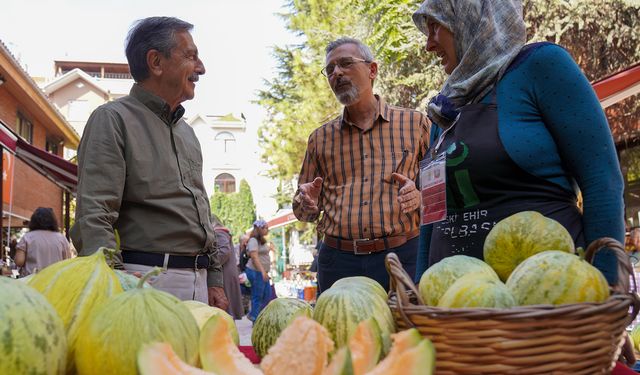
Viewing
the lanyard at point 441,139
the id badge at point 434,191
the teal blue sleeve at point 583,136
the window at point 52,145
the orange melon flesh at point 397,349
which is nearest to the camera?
the orange melon flesh at point 397,349

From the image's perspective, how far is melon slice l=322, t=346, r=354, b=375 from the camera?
808mm

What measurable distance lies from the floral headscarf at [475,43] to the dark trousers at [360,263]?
50.6 inches

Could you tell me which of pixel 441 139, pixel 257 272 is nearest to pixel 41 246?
pixel 257 272

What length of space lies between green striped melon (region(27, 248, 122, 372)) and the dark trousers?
228 centimetres

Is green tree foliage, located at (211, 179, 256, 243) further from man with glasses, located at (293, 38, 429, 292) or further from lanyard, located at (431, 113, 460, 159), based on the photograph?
lanyard, located at (431, 113, 460, 159)

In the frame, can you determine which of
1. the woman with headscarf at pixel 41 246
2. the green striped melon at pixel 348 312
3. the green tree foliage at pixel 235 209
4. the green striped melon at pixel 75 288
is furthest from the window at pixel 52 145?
the green tree foliage at pixel 235 209

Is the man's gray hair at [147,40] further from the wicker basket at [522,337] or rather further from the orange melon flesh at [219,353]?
the wicker basket at [522,337]

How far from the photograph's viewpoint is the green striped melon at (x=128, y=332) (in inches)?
34.5

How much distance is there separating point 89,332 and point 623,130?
35.4 feet

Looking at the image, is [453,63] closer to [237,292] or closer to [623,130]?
[237,292]

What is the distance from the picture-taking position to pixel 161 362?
2.80 ft

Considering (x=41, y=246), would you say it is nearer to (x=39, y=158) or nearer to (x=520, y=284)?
(x=39, y=158)

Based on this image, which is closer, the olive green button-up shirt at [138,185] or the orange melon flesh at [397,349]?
the orange melon flesh at [397,349]

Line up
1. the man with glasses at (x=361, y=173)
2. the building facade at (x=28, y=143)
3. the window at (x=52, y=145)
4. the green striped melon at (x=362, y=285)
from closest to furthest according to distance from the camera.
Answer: the green striped melon at (x=362, y=285) < the man with glasses at (x=361, y=173) < the building facade at (x=28, y=143) < the window at (x=52, y=145)
